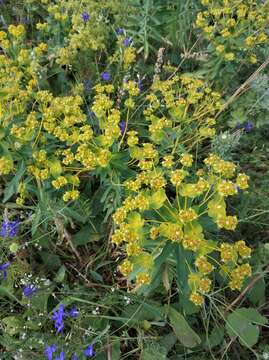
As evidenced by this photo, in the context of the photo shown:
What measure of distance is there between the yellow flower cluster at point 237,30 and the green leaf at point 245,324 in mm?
1421

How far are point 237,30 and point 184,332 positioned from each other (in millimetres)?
1777

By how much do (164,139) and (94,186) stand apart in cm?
60

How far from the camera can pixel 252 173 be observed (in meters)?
2.67

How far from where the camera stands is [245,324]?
2131mm

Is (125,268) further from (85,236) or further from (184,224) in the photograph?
(85,236)

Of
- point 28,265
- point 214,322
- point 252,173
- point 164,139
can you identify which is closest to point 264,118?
point 252,173

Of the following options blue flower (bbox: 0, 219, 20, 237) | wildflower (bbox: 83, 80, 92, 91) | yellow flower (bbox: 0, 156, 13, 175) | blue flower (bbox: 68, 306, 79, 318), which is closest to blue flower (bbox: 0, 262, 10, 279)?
blue flower (bbox: 0, 219, 20, 237)

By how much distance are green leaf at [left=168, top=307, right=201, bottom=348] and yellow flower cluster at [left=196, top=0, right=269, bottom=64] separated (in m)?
1.50

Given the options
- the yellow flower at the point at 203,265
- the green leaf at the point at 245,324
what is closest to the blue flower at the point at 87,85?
the yellow flower at the point at 203,265

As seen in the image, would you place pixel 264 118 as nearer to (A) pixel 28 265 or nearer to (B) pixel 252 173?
(B) pixel 252 173

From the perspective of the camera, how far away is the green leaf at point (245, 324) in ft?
6.93

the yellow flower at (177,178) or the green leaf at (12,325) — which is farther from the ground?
the yellow flower at (177,178)

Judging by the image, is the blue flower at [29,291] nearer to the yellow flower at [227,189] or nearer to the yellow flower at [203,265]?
the yellow flower at [203,265]

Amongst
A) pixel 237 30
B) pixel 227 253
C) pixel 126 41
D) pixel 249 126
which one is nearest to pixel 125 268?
pixel 227 253
